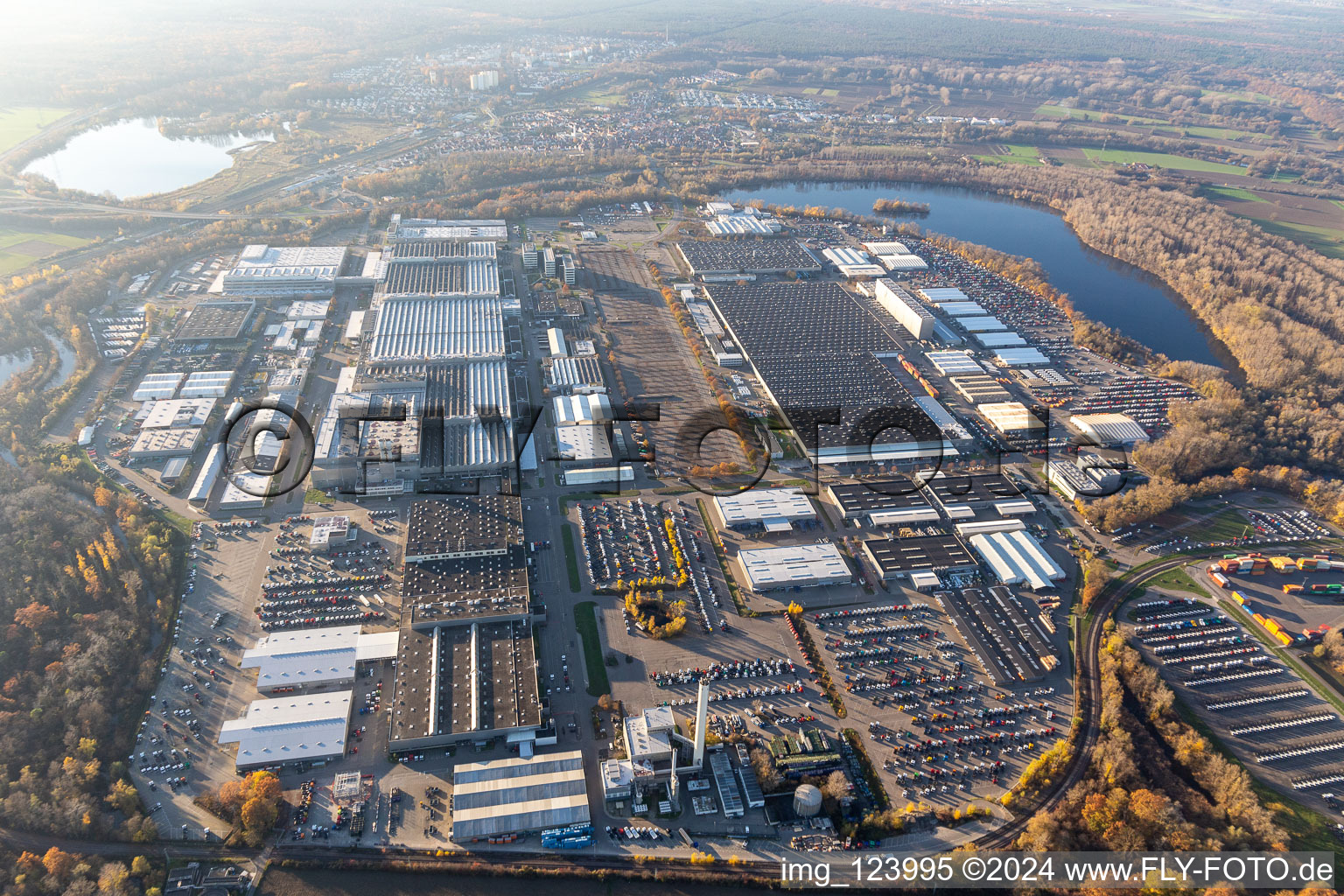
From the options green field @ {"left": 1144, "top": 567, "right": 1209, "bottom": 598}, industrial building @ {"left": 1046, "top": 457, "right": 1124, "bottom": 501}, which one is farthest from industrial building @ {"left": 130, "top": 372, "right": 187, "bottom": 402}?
green field @ {"left": 1144, "top": 567, "right": 1209, "bottom": 598}

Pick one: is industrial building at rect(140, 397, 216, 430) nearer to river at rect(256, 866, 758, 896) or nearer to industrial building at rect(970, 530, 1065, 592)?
river at rect(256, 866, 758, 896)

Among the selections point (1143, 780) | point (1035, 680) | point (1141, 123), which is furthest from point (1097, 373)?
point (1141, 123)

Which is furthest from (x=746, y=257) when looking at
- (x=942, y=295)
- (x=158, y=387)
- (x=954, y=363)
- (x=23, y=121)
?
(x=23, y=121)

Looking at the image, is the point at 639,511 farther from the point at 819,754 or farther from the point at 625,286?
the point at 625,286

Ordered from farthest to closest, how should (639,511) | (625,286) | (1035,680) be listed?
(625,286) < (639,511) < (1035,680)

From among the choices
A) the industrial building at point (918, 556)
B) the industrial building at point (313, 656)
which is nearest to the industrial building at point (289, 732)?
the industrial building at point (313, 656)

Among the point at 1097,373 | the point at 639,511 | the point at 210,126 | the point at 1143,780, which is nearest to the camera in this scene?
the point at 1143,780

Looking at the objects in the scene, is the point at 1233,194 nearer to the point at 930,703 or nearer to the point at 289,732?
the point at 930,703
